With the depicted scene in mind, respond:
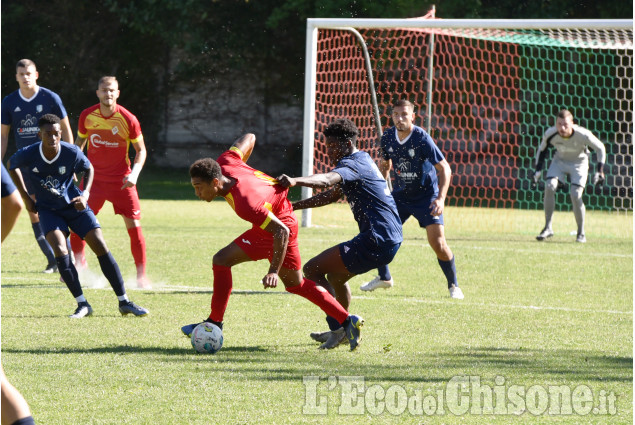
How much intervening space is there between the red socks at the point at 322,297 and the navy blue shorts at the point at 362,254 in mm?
323

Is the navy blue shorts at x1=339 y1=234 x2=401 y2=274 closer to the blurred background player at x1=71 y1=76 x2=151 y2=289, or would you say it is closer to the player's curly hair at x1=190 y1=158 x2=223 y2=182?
the player's curly hair at x1=190 y1=158 x2=223 y2=182

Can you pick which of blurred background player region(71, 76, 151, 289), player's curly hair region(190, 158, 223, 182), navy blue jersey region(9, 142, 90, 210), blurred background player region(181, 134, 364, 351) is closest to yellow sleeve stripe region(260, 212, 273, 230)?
blurred background player region(181, 134, 364, 351)

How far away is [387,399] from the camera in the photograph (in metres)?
5.09

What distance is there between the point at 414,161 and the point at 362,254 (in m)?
2.49

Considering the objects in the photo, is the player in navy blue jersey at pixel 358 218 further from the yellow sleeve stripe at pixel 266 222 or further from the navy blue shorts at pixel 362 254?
the yellow sleeve stripe at pixel 266 222

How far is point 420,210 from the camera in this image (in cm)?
886

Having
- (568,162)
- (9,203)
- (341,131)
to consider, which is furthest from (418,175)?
(9,203)

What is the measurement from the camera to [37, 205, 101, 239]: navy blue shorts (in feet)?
24.5

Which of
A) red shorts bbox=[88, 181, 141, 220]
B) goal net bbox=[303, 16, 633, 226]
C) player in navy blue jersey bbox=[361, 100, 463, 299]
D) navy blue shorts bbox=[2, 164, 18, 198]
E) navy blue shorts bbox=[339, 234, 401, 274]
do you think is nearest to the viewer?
navy blue shorts bbox=[2, 164, 18, 198]

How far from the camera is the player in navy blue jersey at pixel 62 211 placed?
292 inches

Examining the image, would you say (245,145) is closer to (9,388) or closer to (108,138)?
→ (108,138)

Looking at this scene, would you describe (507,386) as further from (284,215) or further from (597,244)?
(597,244)

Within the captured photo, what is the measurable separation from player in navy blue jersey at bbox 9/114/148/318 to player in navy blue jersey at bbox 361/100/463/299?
278 cm

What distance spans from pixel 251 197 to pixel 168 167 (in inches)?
844
